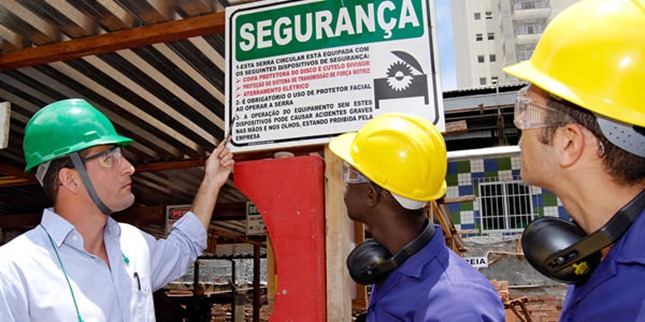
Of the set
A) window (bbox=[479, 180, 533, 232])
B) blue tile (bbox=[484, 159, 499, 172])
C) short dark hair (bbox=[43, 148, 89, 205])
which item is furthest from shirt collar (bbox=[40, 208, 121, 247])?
blue tile (bbox=[484, 159, 499, 172])

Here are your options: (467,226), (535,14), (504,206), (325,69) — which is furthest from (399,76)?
(535,14)

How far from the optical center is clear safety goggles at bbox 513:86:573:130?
152 cm

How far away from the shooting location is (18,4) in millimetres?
3918

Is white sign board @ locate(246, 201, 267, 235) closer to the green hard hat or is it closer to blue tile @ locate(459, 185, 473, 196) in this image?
the green hard hat

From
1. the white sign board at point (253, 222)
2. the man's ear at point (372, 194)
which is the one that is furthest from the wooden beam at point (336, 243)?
the white sign board at point (253, 222)

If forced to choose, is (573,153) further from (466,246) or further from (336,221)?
(466,246)

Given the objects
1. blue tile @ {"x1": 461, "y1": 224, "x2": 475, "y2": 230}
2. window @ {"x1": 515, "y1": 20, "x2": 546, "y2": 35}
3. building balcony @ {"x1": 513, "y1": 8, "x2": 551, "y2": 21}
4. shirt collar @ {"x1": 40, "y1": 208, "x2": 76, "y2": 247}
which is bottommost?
blue tile @ {"x1": 461, "y1": 224, "x2": 475, "y2": 230}

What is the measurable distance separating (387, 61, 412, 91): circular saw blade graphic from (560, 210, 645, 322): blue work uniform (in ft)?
4.84

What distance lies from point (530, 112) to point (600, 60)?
25cm

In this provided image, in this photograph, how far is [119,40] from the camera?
13.0ft

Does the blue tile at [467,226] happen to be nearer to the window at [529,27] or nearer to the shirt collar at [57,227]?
the shirt collar at [57,227]

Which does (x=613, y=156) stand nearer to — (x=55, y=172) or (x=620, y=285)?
(x=620, y=285)

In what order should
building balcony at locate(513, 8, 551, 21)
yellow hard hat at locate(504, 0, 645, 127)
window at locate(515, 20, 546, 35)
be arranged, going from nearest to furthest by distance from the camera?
yellow hard hat at locate(504, 0, 645, 127), building balcony at locate(513, 8, 551, 21), window at locate(515, 20, 546, 35)

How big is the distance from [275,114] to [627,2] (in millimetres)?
1799
